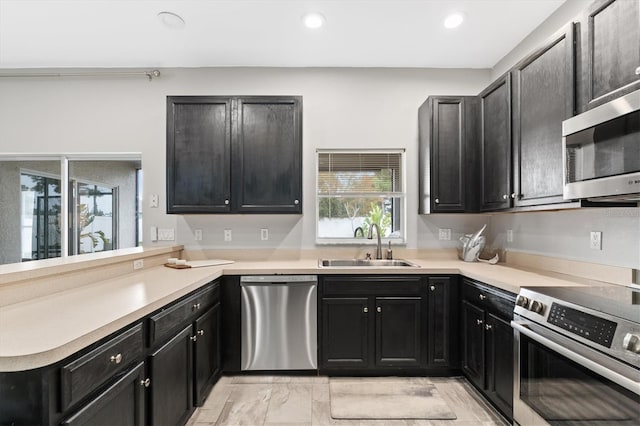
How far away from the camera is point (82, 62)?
309 cm

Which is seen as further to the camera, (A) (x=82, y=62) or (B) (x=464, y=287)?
(A) (x=82, y=62)

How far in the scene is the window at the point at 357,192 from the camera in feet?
10.6

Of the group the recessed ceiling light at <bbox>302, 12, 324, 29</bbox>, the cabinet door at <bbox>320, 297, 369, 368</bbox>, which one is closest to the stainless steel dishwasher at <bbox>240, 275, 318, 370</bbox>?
the cabinet door at <bbox>320, 297, 369, 368</bbox>

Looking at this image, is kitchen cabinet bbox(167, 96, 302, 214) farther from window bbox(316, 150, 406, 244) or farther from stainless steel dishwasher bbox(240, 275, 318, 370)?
stainless steel dishwasher bbox(240, 275, 318, 370)

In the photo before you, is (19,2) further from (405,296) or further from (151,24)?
(405,296)

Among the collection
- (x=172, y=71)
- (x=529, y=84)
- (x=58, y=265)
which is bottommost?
(x=58, y=265)

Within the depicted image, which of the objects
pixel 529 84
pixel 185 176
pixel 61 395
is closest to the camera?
pixel 61 395

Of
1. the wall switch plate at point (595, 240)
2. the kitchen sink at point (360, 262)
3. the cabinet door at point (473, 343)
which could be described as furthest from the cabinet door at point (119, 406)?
the wall switch plate at point (595, 240)

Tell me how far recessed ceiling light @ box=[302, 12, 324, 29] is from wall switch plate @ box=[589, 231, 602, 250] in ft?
7.86

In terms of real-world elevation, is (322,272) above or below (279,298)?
above

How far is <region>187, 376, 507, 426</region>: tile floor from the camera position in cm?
205

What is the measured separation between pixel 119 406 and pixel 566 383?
1890mm

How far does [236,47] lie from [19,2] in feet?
4.97

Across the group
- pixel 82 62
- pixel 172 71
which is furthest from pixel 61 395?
pixel 82 62
